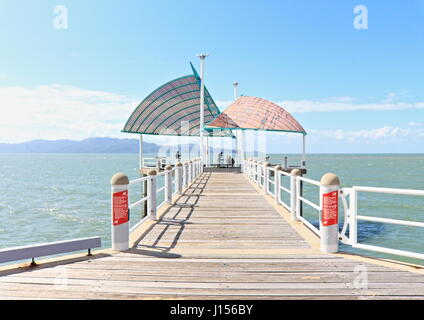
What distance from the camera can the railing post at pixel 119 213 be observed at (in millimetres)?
5727

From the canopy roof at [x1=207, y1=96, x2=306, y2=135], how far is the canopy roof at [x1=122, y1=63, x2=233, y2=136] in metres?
1.56

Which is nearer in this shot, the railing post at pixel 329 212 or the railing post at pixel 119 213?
the railing post at pixel 329 212

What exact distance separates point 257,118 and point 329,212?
2422cm

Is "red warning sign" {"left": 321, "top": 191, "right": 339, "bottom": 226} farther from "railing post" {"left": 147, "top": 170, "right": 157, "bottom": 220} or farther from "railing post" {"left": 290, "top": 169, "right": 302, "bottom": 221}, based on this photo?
"railing post" {"left": 147, "top": 170, "right": 157, "bottom": 220}

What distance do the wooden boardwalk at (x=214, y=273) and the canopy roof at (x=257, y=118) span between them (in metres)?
22.3

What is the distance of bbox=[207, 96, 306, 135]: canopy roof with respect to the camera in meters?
28.9

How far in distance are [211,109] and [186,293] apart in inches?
1254

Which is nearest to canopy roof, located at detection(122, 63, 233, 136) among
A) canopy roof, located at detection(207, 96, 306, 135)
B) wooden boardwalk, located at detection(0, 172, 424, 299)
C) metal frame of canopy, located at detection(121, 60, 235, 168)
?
metal frame of canopy, located at detection(121, 60, 235, 168)

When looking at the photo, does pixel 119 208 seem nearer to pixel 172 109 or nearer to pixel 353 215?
pixel 353 215

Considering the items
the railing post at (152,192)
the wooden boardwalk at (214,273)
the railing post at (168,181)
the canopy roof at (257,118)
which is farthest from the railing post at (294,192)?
the canopy roof at (257,118)

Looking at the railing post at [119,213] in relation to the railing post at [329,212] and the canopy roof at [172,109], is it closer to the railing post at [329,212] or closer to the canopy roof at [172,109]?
the railing post at [329,212]

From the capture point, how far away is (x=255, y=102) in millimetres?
31719

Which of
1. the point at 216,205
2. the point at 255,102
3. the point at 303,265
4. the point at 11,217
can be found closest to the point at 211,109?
the point at 255,102

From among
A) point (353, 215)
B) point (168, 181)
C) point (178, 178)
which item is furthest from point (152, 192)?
point (178, 178)
